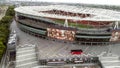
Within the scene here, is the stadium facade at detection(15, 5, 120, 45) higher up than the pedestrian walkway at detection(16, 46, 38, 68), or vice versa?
the stadium facade at detection(15, 5, 120, 45)

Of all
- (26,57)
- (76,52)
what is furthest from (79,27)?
(26,57)

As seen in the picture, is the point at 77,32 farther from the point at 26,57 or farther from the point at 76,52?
the point at 26,57

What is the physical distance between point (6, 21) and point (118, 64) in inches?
2889

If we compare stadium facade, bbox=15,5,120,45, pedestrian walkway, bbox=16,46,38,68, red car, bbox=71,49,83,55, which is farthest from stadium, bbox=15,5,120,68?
pedestrian walkway, bbox=16,46,38,68

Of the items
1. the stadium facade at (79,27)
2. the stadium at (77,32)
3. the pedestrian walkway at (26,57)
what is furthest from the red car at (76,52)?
the pedestrian walkway at (26,57)

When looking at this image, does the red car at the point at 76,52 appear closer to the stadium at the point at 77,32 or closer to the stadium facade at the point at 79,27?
the stadium at the point at 77,32

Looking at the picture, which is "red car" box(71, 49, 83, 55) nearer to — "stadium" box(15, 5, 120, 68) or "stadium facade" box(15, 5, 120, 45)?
"stadium" box(15, 5, 120, 68)

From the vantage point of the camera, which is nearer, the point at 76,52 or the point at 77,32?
the point at 76,52

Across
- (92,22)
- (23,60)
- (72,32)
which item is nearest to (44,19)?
(72,32)

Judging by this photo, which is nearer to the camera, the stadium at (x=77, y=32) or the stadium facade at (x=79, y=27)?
the stadium at (x=77, y=32)

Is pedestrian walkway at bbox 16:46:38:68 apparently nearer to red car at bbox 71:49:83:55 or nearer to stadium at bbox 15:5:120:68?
stadium at bbox 15:5:120:68

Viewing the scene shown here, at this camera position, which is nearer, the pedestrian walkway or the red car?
the pedestrian walkway

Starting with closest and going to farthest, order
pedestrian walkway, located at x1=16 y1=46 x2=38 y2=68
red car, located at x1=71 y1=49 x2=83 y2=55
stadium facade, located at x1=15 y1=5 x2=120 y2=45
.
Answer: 1. pedestrian walkway, located at x1=16 y1=46 x2=38 y2=68
2. red car, located at x1=71 y1=49 x2=83 y2=55
3. stadium facade, located at x1=15 y1=5 x2=120 y2=45

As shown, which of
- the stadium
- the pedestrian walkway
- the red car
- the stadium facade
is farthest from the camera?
the stadium facade
